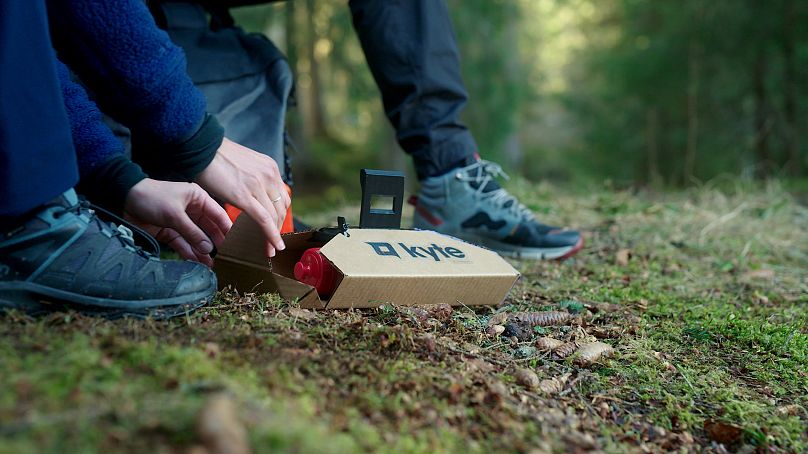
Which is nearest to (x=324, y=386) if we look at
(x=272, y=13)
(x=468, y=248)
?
(x=468, y=248)

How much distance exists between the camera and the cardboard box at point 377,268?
1604 millimetres

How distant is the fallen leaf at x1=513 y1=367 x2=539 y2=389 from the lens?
1.39 metres

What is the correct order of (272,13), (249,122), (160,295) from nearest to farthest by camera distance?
(160,295) → (249,122) → (272,13)

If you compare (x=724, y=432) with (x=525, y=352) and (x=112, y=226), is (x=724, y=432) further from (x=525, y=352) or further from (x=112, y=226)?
(x=112, y=226)

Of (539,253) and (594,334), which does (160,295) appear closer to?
(594,334)

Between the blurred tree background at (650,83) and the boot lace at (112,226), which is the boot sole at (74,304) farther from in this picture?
the blurred tree background at (650,83)

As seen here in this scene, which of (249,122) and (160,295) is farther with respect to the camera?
(249,122)

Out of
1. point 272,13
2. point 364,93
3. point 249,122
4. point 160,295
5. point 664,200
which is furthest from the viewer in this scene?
point 364,93

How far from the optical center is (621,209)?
3.72 m

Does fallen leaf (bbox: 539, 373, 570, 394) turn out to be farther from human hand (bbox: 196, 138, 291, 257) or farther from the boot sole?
the boot sole

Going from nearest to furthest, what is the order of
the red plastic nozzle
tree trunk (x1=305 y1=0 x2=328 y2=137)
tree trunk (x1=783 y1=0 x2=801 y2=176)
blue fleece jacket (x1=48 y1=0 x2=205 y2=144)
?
blue fleece jacket (x1=48 y1=0 x2=205 y2=144) → the red plastic nozzle → tree trunk (x1=783 y1=0 x2=801 y2=176) → tree trunk (x1=305 y1=0 x2=328 y2=137)

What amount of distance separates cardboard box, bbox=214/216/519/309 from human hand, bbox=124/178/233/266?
0.07 m

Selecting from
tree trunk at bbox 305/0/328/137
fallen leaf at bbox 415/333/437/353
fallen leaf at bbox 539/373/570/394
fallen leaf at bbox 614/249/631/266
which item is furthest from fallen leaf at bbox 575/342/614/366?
tree trunk at bbox 305/0/328/137

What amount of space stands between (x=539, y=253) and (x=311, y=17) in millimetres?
5367
